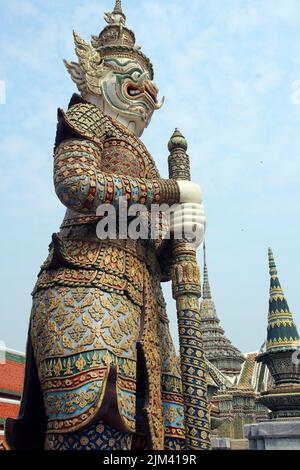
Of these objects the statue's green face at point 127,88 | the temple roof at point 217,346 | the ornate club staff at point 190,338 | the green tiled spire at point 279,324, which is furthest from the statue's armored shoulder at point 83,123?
the temple roof at point 217,346

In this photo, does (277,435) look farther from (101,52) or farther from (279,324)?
(101,52)

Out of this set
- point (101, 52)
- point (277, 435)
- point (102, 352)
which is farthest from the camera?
point (277, 435)

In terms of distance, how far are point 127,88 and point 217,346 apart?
61.8 ft

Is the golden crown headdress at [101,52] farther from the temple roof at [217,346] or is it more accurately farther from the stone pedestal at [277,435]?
the temple roof at [217,346]

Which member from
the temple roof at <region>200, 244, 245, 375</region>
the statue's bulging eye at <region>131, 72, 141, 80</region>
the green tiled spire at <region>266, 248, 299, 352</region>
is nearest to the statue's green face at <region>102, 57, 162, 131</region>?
the statue's bulging eye at <region>131, 72, 141, 80</region>

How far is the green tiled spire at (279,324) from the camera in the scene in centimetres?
919

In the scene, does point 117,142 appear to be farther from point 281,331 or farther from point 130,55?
point 281,331

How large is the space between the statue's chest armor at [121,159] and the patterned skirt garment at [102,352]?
781 mm

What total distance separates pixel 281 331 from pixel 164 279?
5.28m

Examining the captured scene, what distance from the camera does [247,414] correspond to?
18.3 metres

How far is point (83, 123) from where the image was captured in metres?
4.34

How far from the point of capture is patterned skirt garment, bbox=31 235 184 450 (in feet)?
11.1

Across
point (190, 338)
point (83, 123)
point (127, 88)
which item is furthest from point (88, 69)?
point (190, 338)
